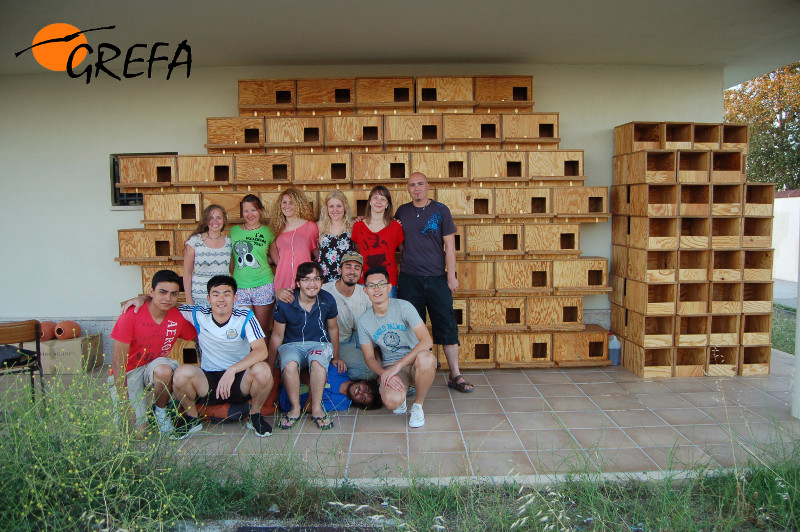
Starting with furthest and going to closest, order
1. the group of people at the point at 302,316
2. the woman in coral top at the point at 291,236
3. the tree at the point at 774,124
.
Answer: the tree at the point at 774,124 < the woman in coral top at the point at 291,236 < the group of people at the point at 302,316

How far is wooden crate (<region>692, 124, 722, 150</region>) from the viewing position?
19.2 ft

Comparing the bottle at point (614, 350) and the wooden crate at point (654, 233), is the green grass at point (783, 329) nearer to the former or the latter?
the bottle at point (614, 350)

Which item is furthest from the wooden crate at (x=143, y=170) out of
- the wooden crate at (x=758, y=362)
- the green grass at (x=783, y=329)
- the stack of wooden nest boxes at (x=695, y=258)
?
the green grass at (x=783, y=329)

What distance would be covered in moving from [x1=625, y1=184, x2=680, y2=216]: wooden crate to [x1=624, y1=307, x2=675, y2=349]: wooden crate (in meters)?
1.08

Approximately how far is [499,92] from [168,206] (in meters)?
3.80

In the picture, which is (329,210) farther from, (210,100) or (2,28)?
(2,28)

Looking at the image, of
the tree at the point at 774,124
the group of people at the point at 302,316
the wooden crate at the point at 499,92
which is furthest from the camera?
the tree at the point at 774,124

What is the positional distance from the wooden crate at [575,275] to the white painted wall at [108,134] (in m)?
0.66

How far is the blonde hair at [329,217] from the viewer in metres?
5.06

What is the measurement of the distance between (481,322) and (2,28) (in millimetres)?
5378

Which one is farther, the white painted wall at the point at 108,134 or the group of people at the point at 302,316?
the white painted wall at the point at 108,134

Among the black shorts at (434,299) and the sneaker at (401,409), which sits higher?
the black shorts at (434,299)

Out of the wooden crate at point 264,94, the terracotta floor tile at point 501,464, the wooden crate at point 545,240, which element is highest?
the wooden crate at point 264,94

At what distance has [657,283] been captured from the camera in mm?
5602
